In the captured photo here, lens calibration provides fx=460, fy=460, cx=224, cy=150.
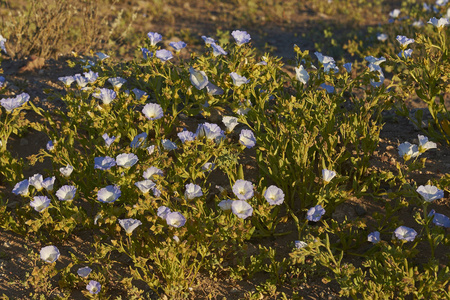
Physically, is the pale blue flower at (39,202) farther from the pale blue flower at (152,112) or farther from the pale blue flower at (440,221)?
the pale blue flower at (440,221)

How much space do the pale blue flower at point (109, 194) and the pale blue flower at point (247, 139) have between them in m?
0.84

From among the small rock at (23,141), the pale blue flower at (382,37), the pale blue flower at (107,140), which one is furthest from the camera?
the pale blue flower at (382,37)

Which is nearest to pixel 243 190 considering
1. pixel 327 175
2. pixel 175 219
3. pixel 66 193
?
pixel 175 219

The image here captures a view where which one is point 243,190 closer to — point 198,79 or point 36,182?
point 198,79

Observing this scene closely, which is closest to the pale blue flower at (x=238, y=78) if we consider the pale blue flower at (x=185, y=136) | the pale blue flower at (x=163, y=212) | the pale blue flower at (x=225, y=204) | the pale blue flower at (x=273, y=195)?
the pale blue flower at (x=185, y=136)

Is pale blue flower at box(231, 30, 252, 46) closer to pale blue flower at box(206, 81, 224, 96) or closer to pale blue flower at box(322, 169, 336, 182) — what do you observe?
pale blue flower at box(206, 81, 224, 96)

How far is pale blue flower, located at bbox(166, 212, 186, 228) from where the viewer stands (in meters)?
2.51

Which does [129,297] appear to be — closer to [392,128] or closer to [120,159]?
[120,159]

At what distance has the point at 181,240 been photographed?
103 inches

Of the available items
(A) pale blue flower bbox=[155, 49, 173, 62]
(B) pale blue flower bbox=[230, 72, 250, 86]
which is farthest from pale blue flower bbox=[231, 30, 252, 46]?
(A) pale blue flower bbox=[155, 49, 173, 62]

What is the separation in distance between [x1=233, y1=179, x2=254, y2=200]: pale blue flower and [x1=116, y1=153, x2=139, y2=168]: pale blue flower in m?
0.62

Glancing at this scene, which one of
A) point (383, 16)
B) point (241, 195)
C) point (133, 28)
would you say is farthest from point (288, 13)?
point (241, 195)

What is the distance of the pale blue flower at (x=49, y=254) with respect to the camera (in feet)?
8.93

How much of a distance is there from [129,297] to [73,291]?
1.18ft
